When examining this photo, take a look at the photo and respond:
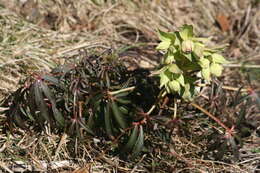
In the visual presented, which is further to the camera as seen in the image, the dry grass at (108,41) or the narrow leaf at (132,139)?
the dry grass at (108,41)

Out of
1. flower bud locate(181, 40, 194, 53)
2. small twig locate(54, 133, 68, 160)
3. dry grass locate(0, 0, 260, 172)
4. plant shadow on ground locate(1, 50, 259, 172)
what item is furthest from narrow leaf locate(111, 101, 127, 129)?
flower bud locate(181, 40, 194, 53)

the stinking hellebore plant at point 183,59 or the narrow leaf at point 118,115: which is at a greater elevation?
the stinking hellebore plant at point 183,59

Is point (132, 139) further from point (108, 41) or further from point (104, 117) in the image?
point (108, 41)

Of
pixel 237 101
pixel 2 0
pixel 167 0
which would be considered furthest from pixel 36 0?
pixel 237 101

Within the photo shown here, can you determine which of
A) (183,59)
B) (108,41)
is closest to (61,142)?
(183,59)

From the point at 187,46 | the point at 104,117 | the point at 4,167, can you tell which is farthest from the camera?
the point at 104,117

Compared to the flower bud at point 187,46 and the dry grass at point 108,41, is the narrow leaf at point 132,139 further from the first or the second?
the flower bud at point 187,46

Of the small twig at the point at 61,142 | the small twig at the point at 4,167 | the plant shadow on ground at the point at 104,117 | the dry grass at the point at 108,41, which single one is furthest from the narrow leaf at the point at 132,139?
the small twig at the point at 4,167

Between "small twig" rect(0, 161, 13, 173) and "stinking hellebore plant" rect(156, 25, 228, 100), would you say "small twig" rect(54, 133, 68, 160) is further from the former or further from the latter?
"stinking hellebore plant" rect(156, 25, 228, 100)
